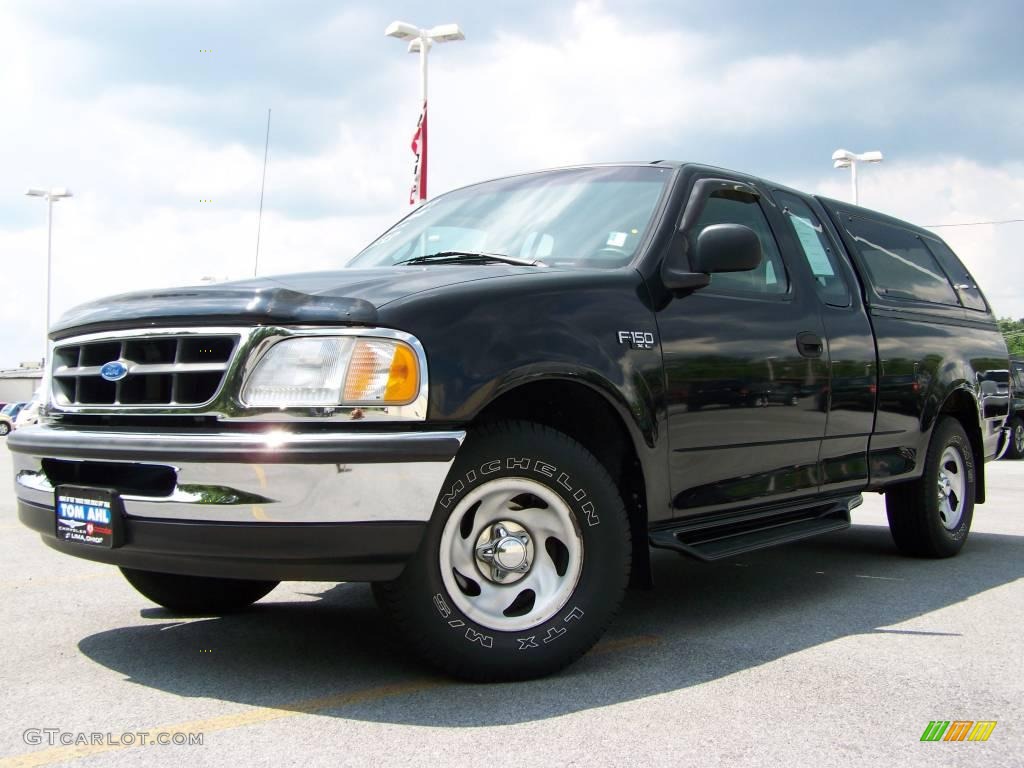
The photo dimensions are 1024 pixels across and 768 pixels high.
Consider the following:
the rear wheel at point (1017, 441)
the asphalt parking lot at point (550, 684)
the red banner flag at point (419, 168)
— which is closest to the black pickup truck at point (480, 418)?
the asphalt parking lot at point (550, 684)

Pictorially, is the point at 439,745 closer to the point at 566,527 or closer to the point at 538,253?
the point at 566,527

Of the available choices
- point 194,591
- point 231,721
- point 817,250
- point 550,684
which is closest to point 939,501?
point 817,250

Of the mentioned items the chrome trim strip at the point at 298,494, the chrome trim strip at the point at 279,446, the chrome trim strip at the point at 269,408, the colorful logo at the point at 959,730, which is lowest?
the colorful logo at the point at 959,730

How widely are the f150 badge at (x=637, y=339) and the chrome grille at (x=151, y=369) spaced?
53.7 inches

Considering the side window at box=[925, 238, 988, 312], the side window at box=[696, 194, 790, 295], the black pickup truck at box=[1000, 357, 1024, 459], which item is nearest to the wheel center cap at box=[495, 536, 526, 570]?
the side window at box=[696, 194, 790, 295]

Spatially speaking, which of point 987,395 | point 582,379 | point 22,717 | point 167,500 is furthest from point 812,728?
point 987,395

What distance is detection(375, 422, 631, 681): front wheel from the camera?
3277 mm

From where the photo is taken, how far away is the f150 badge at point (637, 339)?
3.83 m

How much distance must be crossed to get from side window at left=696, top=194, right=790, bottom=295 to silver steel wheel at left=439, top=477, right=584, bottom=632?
139 cm

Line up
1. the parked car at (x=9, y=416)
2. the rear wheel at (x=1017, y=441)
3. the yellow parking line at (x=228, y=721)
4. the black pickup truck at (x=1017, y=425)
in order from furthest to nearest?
the parked car at (x=9, y=416)
the rear wheel at (x=1017, y=441)
the black pickup truck at (x=1017, y=425)
the yellow parking line at (x=228, y=721)

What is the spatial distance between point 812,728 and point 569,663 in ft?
2.74

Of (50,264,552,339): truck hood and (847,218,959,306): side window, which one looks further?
(847,218,959,306): side window

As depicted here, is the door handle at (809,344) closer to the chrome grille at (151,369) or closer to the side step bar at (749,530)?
the side step bar at (749,530)

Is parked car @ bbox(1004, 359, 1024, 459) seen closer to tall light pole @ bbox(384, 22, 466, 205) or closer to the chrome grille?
tall light pole @ bbox(384, 22, 466, 205)
